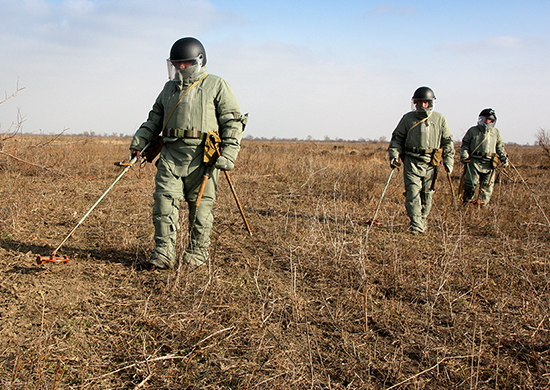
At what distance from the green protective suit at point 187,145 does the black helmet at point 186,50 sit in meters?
0.16

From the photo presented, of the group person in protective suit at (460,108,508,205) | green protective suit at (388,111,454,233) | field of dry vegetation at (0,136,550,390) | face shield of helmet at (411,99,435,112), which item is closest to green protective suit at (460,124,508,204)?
person in protective suit at (460,108,508,205)

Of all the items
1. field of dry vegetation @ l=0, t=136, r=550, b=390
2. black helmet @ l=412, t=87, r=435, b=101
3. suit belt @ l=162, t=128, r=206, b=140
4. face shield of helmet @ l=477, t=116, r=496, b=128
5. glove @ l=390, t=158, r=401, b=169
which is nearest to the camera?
field of dry vegetation @ l=0, t=136, r=550, b=390

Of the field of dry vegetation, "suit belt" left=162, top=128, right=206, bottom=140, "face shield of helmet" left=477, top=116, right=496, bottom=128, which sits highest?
"face shield of helmet" left=477, top=116, right=496, bottom=128

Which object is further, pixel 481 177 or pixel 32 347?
pixel 481 177

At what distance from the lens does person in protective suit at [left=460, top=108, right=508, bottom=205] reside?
9352mm

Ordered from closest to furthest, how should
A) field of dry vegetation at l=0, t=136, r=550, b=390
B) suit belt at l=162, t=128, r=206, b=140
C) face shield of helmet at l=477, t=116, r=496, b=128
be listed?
field of dry vegetation at l=0, t=136, r=550, b=390
suit belt at l=162, t=128, r=206, b=140
face shield of helmet at l=477, t=116, r=496, b=128

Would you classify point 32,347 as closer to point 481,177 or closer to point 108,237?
point 108,237

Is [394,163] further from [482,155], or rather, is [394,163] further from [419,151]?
[482,155]

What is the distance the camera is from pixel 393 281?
444cm

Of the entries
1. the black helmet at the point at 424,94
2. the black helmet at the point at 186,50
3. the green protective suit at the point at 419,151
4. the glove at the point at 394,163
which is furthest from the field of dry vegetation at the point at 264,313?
the black helmet at the point at 424,94

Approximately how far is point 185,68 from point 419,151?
13.1ft

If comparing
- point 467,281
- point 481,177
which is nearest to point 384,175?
point 481,177

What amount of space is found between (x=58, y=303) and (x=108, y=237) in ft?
6.75

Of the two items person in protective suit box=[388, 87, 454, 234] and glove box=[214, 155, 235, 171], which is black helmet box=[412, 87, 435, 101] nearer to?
person in protective suit box=[388, 87, 454, 234]
